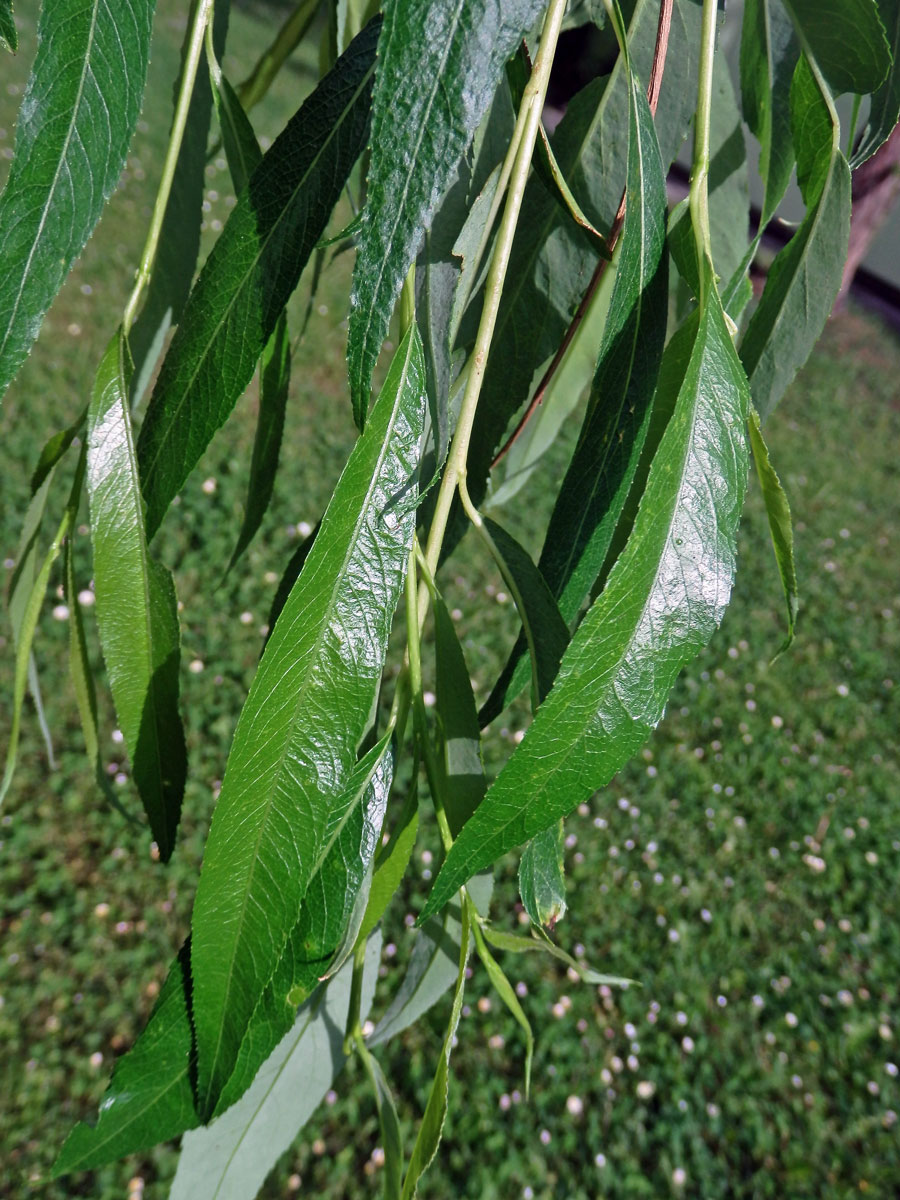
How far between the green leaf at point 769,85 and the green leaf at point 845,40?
0.18 feet

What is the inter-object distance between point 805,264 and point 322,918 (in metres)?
0.53

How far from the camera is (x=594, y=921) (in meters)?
2.30

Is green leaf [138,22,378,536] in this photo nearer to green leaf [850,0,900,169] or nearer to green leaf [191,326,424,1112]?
green leaf [191,326,424,1112]

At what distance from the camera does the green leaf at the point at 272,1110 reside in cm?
74

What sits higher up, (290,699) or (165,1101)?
(290,699)

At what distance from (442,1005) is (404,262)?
6.11 feet

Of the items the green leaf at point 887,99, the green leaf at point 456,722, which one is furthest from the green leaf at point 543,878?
the green leaf at point 887,99

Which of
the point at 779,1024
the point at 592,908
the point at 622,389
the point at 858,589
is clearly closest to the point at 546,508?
the point at 858,589

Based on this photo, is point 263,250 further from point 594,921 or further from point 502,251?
point 594,921

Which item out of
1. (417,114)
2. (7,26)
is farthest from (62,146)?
(417,114)

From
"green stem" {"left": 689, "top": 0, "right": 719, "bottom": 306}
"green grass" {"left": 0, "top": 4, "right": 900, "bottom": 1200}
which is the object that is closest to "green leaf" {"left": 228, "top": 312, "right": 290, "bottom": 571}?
"green stem" {"left": 689, "top": 0, "right": 719, "bottom": 306}

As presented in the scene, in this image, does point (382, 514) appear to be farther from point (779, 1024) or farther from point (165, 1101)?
point (779, 1024)

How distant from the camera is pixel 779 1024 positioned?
2.23 metres

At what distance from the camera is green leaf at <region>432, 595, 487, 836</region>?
0.60 metres
